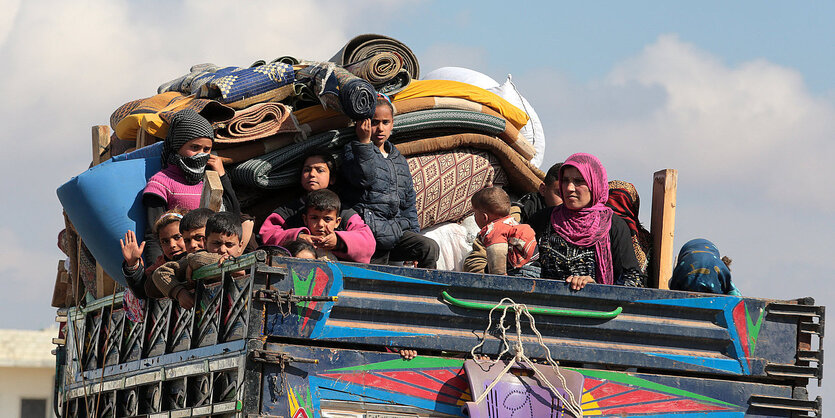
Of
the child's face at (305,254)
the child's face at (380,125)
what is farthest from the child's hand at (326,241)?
the child's face at (380,125)

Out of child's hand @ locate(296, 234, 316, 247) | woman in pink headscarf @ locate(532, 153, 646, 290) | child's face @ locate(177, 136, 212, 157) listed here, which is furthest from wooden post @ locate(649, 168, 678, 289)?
child's face @ locate(177, 136, 212, 157)

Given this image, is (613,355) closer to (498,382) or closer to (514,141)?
(498,382)

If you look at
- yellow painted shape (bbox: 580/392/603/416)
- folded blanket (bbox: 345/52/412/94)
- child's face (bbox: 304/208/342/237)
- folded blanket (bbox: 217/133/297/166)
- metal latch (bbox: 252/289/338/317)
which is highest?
folded blanket (bbox: 345/52/412/94)

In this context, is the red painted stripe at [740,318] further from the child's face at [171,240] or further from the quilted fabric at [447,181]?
the child's face at [171,240]

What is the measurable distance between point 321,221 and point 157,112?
4.44 ft

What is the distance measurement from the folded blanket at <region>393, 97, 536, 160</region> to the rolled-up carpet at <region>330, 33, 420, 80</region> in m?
0.23

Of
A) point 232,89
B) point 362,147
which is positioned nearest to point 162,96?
point 232,89

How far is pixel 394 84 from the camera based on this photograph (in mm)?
6625

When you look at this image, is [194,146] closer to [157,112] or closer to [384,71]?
[157,112]

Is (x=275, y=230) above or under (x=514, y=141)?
under

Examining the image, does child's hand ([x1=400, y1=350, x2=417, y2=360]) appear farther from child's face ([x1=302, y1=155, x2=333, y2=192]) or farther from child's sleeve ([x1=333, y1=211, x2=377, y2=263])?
child's face ([x1=302, y1=155, x2=333, y2=192])

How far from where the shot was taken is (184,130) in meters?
5.82

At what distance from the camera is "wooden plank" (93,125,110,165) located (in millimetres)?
6777

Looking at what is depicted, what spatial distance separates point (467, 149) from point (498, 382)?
2531 millimetres
